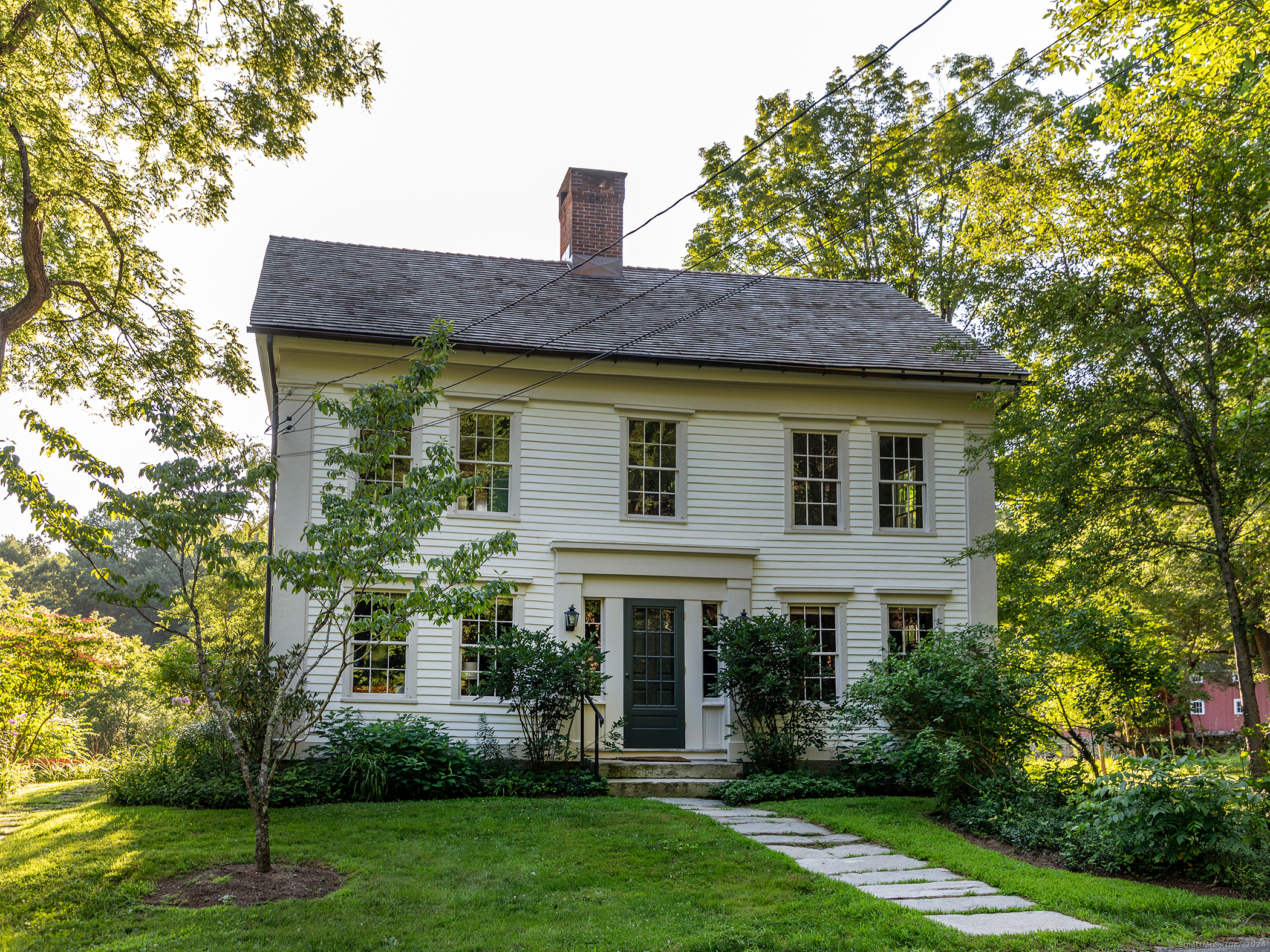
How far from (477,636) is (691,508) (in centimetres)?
365

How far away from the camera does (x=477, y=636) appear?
42.7ft

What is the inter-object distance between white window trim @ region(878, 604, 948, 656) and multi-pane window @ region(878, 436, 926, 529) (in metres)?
1.08

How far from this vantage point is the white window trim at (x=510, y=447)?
13.2 m

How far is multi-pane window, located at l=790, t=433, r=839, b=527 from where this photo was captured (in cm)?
1447

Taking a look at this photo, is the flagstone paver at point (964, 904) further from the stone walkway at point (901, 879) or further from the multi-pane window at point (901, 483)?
the multi-pane window at point (901, 483)

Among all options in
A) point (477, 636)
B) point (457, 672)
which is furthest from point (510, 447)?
point (457, 672)

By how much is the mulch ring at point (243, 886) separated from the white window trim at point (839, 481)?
8697 mm

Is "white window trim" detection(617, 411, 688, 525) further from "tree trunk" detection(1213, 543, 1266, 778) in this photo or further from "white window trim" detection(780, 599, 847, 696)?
"tree trunk" detection(1213, 543, 1266, 778)

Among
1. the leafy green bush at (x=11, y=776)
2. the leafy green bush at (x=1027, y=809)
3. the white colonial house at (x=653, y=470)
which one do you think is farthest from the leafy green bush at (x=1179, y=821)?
the leafy green bush at (x=11, y=776)

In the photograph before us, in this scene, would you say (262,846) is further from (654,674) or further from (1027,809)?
(1027,809)

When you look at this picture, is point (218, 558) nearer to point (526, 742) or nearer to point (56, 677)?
point (526, 742)

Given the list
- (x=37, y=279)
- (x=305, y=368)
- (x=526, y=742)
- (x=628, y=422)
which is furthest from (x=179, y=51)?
(x=526, y=742)

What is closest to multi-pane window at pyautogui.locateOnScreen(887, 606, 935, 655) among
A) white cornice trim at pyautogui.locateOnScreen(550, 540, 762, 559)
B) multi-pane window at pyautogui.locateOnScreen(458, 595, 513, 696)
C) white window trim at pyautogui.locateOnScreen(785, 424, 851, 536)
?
white window trim at pyautogui.locateOnScreen(785, 424, 851, 536)

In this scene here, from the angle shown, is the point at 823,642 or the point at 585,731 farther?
the point at 823,642
